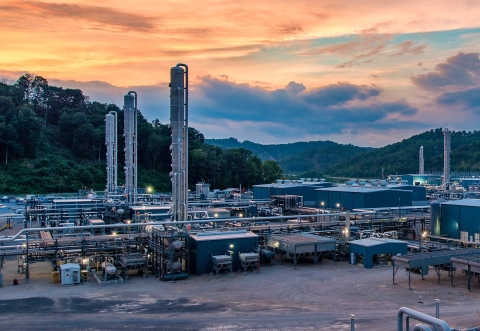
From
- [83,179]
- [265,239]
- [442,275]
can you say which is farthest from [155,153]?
[442,275]

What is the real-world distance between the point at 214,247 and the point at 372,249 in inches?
383

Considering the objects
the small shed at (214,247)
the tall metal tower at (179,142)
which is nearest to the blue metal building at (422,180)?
the tall metal tower at (179,142)

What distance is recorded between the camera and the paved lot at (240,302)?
16953 mm

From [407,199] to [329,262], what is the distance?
2456cm

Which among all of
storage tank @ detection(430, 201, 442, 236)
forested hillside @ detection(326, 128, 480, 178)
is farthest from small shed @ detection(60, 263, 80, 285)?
forested hillside @ detection(326, 128, 480, 178)

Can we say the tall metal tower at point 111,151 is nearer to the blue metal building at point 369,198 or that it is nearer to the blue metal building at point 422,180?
the blue metal building at point 369,198

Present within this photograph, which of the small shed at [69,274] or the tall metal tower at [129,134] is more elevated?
the tall metal tower at [129,134]

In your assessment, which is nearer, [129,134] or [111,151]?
[129,134]

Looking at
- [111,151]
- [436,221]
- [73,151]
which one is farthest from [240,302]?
[73,151]

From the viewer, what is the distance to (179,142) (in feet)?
99.0

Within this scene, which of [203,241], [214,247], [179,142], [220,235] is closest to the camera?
[203,241]

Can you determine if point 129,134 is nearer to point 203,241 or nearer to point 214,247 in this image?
point 203,241

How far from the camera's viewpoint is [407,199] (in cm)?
5003

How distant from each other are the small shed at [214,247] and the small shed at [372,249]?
21.0ft
